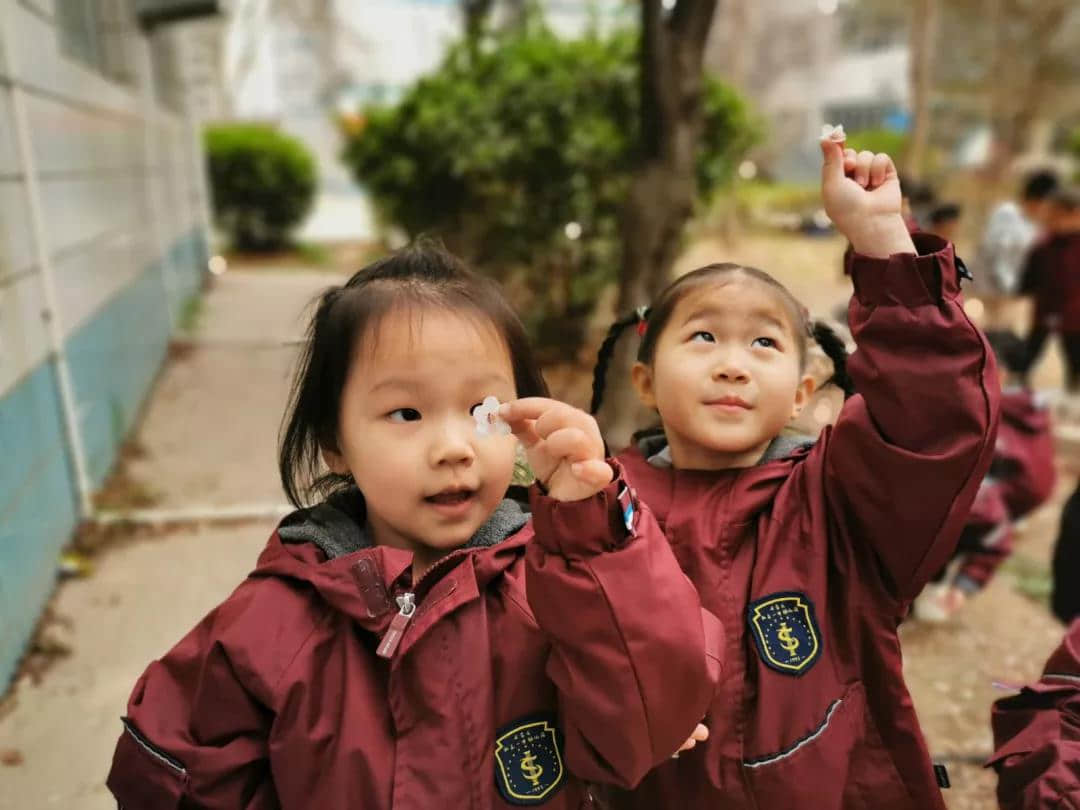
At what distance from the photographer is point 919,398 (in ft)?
4.08

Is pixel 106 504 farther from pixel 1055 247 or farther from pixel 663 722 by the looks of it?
pixel 1055 247

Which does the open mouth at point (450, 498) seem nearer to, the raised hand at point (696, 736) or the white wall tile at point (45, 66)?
the raised hand at point (696, 736)

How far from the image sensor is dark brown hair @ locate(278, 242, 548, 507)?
134cm

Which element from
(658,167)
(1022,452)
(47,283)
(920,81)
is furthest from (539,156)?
(920,81)

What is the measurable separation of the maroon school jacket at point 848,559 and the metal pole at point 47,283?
301cm

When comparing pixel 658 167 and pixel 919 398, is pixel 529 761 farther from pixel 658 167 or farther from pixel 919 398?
pixel 658 167

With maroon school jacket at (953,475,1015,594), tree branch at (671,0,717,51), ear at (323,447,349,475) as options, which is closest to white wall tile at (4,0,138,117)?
tree branch at (671,0,717,51)

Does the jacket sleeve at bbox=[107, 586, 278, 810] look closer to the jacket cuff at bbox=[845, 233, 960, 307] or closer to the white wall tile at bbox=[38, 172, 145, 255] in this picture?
the jacket cuff at bbox=[845, 233, 960, 307]

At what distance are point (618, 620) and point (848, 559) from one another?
55 cm

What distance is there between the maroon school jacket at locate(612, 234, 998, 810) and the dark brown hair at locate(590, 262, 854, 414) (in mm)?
231

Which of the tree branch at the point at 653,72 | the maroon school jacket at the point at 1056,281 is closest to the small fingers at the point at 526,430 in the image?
the tree branch at the point at 653,72

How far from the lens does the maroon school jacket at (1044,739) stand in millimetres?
1346

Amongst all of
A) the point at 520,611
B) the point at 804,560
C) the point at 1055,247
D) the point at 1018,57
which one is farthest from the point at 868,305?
the point at 1018,57

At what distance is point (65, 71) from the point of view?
4.22 meters
